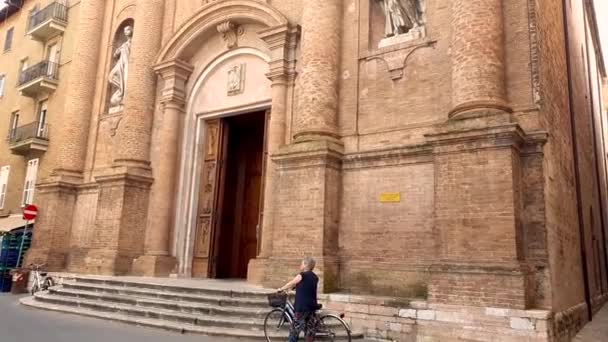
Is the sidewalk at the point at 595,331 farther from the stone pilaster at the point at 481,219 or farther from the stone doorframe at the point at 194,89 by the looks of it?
the stone doorframe at the point at 194,89

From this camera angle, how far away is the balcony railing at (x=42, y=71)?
63.6ft

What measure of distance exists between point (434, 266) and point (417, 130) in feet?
9.21

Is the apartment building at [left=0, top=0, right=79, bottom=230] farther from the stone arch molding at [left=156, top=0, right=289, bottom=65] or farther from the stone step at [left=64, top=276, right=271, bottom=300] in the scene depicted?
the stone step at [left=64, top=276, right=271, bottom=300]

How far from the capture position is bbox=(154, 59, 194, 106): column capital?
48.1ft

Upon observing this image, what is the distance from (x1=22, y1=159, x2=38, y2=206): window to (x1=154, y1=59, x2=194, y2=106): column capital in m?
7.41

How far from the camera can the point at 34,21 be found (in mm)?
21000

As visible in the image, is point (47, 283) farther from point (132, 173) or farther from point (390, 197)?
point (390, 197)

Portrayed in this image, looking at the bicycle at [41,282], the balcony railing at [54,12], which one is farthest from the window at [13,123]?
the bicycle at [41,282]

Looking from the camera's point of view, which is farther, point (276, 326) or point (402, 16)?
point (402, 16)

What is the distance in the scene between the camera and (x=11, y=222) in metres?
19.2

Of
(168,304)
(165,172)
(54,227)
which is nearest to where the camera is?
(168,304)

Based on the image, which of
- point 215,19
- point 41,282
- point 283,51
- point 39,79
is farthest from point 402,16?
point 39,79

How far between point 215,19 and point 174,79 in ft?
7.01

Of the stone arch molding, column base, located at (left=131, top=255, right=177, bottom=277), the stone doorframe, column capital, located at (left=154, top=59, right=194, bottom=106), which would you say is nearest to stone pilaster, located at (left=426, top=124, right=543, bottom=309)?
the stone doorframe
